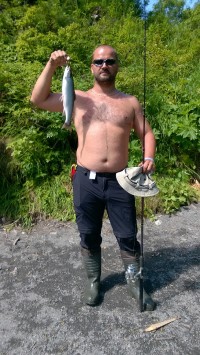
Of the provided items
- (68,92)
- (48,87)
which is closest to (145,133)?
(68,92)

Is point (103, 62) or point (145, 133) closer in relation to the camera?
point (103, 62)

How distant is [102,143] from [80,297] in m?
1.50

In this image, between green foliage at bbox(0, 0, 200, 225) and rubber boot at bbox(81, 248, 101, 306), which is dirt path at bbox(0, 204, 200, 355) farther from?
green foliage at bbox(0, 0, 200, 225)

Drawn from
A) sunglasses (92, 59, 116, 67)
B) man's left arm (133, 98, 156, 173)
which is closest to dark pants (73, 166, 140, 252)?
man's left arm (133, 98, 156, 173)

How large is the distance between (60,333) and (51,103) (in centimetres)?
190

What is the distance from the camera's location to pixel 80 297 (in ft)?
10.5

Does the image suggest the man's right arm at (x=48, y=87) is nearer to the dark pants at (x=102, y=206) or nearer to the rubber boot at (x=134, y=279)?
the dark pants at (x=102, y=206)

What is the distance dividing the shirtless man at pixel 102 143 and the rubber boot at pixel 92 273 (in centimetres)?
3

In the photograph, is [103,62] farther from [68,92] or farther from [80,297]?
→ [80,297]

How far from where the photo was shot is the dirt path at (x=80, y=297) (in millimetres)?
2674

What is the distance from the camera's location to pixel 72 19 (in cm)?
830

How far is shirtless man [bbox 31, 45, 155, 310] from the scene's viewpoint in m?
2.67

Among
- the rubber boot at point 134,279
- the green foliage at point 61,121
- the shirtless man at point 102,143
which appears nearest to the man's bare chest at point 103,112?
the shirtless man at point 102,143

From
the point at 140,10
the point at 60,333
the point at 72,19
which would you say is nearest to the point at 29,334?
the point at 60,333
